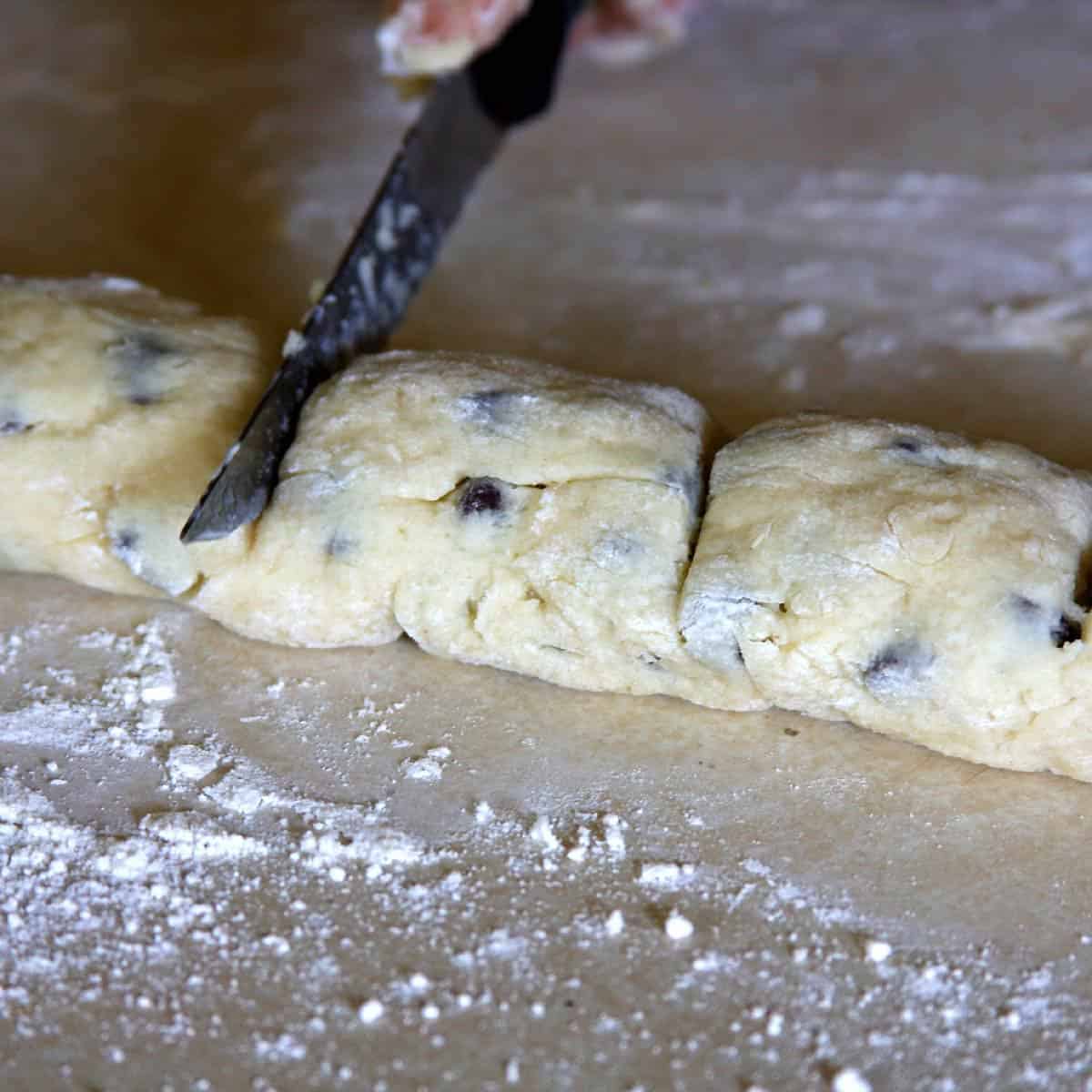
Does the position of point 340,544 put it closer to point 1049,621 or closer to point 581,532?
point 581,532

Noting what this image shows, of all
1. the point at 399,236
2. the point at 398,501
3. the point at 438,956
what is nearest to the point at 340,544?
the point at 398,501

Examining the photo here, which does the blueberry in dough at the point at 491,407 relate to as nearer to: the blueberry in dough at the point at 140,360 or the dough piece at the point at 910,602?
Result: the dough piece at the point at 910,602

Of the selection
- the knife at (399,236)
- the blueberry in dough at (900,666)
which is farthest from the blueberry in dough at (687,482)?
the knife at (399,236)

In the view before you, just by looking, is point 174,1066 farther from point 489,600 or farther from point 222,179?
point 222,179

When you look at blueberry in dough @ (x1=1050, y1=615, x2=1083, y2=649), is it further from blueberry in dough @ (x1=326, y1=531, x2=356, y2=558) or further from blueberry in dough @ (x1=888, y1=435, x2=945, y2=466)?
blueberry in dough @ (x1=326, y1=531, x2=356, y2=558)

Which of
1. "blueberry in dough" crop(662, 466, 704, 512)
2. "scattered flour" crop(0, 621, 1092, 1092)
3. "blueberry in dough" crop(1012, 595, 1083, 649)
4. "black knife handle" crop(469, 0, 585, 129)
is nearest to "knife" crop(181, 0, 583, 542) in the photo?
"black knife handle" crop(469, 0, 585, 129)

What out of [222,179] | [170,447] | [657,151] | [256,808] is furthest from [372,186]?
[256,808]
